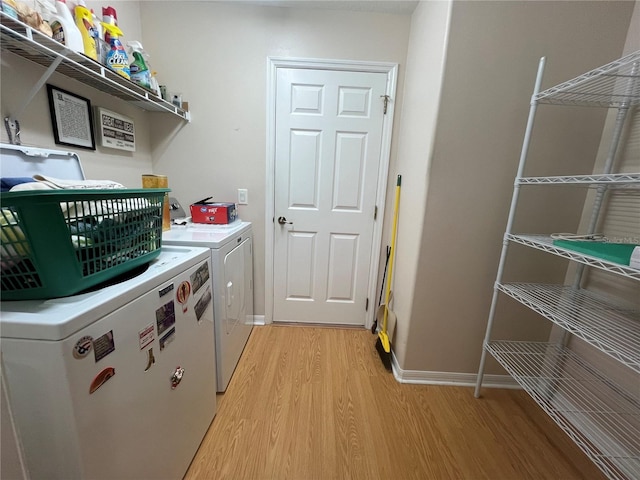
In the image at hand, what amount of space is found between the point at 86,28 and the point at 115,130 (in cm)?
54

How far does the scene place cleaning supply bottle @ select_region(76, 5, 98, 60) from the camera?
1152 mm

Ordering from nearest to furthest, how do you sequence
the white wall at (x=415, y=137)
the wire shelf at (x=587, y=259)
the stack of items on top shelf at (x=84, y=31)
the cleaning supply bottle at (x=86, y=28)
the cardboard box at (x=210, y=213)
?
the wire shelf at (x=587, y=259) < the stack of items on top shelf at (x=84, y=31) < the cleaning supply bottle at (x=86, y=28) < the white wall at (x=415, y=137) < the cardboard box at (x=210, y=213)

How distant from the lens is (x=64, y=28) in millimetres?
1020

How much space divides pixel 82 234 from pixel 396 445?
1539 mm

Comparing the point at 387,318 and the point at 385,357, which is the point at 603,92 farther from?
the point at 385,357

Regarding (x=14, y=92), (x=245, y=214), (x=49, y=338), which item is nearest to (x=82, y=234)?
(x=49, y=338)

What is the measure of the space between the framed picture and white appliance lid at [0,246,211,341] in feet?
3.44

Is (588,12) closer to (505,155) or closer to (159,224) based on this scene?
(505,155)

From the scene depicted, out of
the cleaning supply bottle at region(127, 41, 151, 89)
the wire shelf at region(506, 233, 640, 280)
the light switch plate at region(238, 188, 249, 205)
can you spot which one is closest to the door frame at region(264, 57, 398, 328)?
the light switch plate at region(238, 188, 249, 205)

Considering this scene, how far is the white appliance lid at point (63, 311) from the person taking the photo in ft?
1.77

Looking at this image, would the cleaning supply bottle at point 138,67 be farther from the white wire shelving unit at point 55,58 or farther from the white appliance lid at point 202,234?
the white appliance lid at point 202,234

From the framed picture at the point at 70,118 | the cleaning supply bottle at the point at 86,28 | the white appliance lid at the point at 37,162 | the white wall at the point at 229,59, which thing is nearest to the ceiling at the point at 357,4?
the white wall at the point at 229,59

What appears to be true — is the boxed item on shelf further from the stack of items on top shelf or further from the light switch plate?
the stack of items on top shelf

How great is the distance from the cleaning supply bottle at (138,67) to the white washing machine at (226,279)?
845 mm
